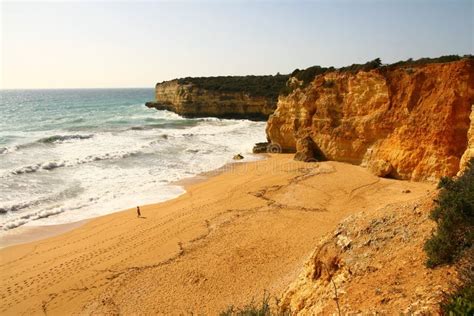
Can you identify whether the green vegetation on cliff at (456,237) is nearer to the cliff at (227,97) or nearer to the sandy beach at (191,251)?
the sandy beach at (191,251)

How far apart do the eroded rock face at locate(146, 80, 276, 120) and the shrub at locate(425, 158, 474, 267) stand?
45.3 metres

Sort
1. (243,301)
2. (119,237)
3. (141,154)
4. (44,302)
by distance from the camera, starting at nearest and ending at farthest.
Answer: (243,301) < (44,302) < (119,237) < (141,154)

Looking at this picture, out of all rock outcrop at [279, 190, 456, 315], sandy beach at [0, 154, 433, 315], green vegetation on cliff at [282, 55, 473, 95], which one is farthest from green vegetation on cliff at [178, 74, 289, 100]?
rock outcrop at [279, 190, 456, 315]

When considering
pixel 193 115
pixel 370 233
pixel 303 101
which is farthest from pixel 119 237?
pixel 193 115

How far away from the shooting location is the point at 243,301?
975cm

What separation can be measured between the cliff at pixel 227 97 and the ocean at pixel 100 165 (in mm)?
7719

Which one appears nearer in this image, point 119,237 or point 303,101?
point 119,237

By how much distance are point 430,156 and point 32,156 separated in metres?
27.9

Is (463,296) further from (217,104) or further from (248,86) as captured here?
(248,86)

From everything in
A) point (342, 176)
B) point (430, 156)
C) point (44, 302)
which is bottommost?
point (44, 302)

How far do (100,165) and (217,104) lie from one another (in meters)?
33.4

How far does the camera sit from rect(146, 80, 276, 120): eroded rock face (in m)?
53.8

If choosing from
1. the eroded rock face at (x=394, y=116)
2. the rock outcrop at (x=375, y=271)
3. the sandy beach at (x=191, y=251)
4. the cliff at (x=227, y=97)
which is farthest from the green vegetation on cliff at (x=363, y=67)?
the cliff at (x=227, y=97)

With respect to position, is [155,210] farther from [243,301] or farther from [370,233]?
[370,233]
